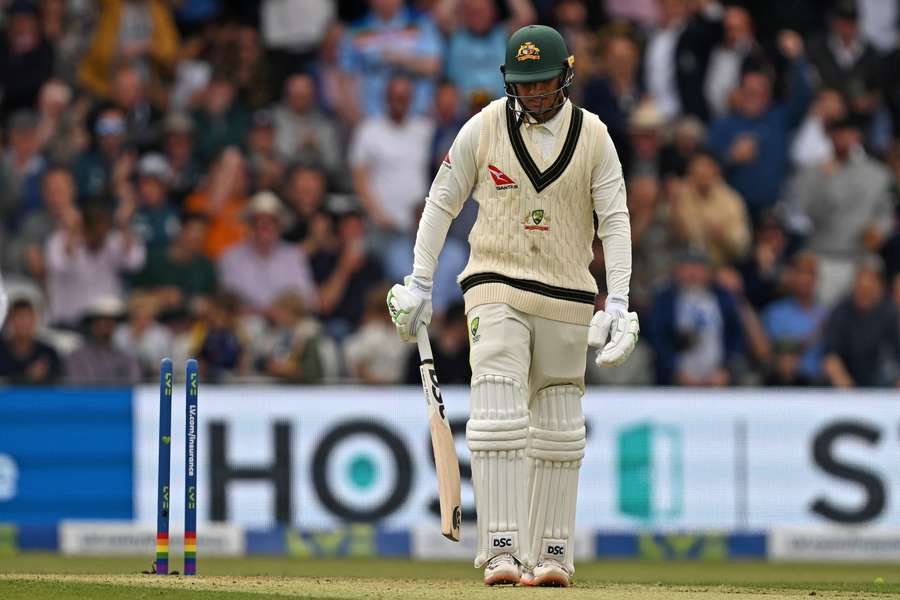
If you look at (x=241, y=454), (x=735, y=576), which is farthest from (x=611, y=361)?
(x=241, y=454)

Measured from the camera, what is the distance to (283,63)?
56.7 feet

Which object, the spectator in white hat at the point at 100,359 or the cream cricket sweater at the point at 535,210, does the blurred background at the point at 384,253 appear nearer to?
the spectator in white hat at the point at 100,359

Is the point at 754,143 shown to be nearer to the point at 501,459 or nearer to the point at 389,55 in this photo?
the point at 389,55

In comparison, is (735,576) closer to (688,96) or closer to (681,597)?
(681,597)

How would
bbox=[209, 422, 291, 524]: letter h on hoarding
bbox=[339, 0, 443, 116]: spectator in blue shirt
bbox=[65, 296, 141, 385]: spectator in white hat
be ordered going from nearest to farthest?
bbox=[209, 422, 291, 524]: letter h on hoarding
bbox=[65, 296, 141, 385]: spectator in white hat
bbox=[339, 0, 443, 116]: spectator in blue shirt

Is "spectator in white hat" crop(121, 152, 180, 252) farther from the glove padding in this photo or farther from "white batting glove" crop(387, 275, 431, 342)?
the glove padding

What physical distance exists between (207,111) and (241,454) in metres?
3.97

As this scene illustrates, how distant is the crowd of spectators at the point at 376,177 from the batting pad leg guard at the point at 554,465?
A: 5488mm

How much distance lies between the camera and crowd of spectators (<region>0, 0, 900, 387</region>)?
577 inches

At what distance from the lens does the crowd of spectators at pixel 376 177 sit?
14.7 metres

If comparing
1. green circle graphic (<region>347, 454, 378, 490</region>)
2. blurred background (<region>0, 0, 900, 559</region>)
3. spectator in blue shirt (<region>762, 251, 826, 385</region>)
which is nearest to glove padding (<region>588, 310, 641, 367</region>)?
blurred background (<region>0, 0, 900, 559</region>)

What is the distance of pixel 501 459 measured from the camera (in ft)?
26.9

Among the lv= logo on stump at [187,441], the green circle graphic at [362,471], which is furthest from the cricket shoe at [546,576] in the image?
the green circle graphic at [362,471]

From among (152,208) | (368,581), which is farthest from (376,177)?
(368,581)
